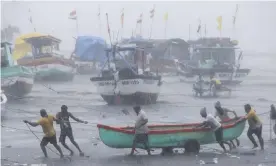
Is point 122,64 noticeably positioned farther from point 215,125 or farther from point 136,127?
point 136,127

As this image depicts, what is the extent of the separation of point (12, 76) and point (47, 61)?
10.2 m

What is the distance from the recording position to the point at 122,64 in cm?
2309

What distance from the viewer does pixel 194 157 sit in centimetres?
1141

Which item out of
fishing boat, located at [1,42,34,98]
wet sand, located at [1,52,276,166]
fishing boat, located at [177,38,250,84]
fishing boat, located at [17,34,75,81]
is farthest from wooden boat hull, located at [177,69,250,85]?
fishing boat, located at [1,42,34,98]

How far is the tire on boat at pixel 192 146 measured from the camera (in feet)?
38.5

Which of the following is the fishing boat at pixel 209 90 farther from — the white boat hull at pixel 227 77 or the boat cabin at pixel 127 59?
the white boat hull at pixel 227 77

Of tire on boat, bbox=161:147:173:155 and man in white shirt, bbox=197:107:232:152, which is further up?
man in white shirt, bbox=197:107:232:152

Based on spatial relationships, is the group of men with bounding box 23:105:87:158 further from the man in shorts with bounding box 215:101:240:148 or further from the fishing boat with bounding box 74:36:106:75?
the fishing boat with bounding box 74:36:106:75

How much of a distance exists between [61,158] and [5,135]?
4.06m

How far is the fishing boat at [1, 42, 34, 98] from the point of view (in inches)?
944

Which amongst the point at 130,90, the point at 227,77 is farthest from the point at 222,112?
the point at 227,77

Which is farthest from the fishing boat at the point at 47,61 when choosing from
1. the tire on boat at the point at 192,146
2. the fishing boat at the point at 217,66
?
the tire on boat at the point at 192,146

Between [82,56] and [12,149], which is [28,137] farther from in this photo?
[82,56]

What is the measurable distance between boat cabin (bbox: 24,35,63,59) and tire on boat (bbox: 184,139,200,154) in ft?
79.3
